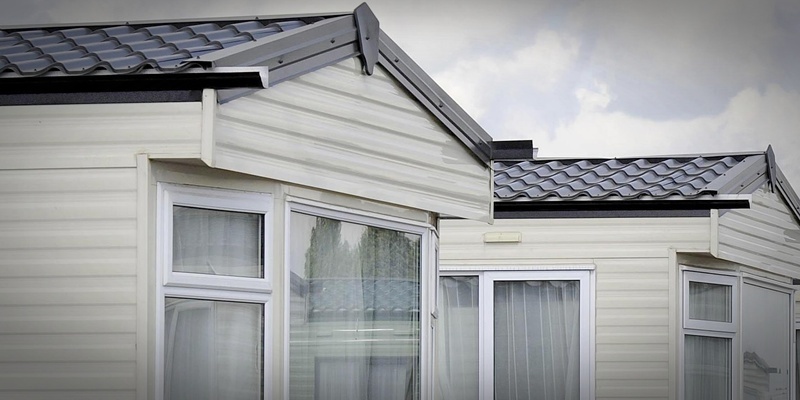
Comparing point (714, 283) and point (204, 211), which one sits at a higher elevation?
point (204, 211)


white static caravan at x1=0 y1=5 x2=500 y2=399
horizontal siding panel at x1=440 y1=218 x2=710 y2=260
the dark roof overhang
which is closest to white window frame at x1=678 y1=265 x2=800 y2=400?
horizontal siding panel at x1=440 y1=218 x2=710 y2=260

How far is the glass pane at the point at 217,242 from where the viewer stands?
207 inches

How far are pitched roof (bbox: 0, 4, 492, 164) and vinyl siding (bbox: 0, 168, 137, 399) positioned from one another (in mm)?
373

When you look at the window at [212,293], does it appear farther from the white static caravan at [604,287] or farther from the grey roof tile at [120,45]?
the white static caravan at [604,287]

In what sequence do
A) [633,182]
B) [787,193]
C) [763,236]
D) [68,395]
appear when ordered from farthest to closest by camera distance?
[787,193] → [763,236] → [633,182] → [68,395]

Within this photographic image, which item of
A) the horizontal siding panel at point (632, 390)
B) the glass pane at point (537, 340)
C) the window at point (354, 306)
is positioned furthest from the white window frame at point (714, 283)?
the window at point (354, 306)

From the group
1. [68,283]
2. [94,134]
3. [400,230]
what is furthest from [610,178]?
[68,283]

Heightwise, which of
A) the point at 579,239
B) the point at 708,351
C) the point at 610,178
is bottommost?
the point at 708,351

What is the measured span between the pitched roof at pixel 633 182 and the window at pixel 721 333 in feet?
2.37

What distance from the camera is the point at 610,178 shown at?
10016 mm

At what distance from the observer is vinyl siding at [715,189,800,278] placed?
9.77m

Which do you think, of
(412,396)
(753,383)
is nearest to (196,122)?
(412,396)

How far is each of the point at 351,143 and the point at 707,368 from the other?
495 cm

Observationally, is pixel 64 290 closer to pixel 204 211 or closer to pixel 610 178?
pixel 204 211
